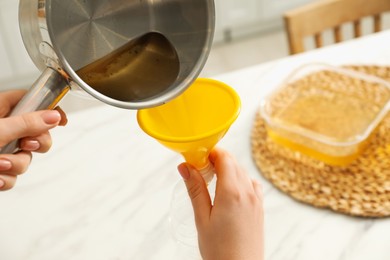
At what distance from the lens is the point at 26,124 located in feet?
2.31

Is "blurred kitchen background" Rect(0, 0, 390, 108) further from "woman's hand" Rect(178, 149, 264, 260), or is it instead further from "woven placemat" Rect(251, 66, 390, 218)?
"woman's hand" Rect(178, 149, 264, 260)

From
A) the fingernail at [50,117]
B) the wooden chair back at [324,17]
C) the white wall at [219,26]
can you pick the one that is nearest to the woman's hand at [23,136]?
the fingernail at [50,117]

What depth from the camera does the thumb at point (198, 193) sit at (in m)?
0.73

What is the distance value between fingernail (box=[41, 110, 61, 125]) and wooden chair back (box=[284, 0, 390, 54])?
82 centimetres

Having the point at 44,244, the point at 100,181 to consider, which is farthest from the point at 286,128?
the point at 44,244

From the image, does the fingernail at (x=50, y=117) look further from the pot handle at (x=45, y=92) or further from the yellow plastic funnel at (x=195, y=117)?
the yellow plastic funnel at (x=195, y=117)

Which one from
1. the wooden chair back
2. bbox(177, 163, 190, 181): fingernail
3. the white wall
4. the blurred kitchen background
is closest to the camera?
bbox(177, 163, 190, 181): fingernail

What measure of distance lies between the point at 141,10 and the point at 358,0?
889mm

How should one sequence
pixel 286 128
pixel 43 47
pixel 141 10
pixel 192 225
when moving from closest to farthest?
pixel 43 47 < pixel 141 10 < pixel 192 225 < pixel 286 128

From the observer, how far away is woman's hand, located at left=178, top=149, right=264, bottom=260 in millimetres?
709

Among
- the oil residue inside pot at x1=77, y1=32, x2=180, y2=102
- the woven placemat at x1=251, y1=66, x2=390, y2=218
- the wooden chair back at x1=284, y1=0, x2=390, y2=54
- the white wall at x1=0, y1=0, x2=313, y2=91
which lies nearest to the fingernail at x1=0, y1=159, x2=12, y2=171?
the oil residue inside pot at x1=77, y1=32, x2=180, y2=102

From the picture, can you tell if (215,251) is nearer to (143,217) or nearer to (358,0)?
(143,217)

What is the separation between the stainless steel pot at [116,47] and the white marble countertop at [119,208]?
25 centimetres

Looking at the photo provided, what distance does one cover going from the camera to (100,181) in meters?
1.04
